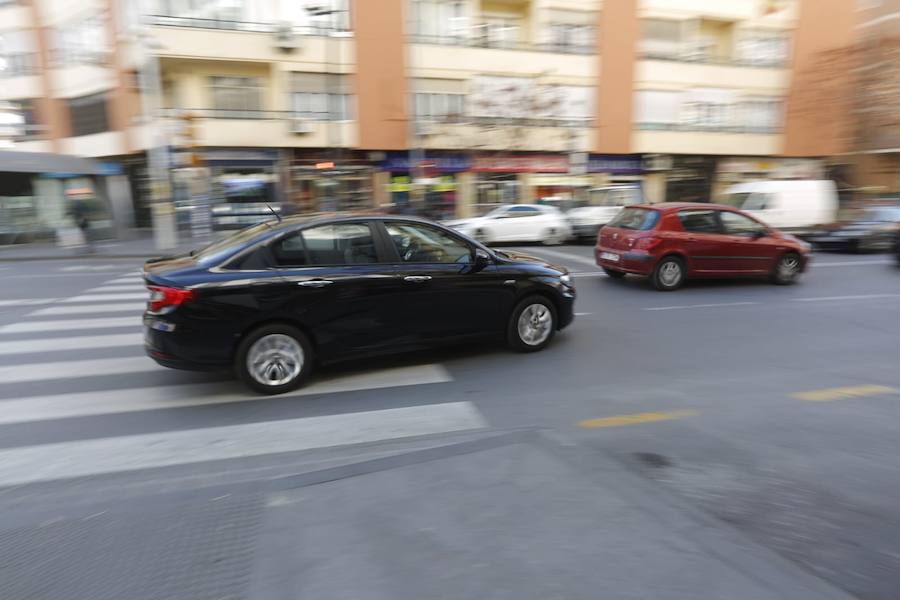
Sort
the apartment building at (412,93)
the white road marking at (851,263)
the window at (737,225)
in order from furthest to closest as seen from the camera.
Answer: the apartment building at (412,93) → the white road marking at (851,263) → the window at (737,225)

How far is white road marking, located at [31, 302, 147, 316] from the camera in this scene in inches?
328

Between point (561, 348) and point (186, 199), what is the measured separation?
20616mm

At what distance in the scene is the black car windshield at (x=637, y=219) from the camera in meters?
9.80

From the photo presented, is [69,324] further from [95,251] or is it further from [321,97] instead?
[321,97]

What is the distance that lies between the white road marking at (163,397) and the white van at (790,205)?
16.4m

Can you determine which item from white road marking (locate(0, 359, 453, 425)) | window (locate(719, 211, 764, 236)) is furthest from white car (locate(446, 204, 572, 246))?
white road marking (locate(0, 359, 453, 425))

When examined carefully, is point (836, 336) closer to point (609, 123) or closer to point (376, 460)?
point (376, 460)

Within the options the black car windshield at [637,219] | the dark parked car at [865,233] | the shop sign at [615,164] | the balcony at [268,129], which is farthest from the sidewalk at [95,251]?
the dark parked car at [865,233]

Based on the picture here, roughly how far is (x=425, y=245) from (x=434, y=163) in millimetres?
19755

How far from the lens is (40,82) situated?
998 inches

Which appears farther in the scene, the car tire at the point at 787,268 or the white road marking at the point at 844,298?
the car tire at the point at 787,268

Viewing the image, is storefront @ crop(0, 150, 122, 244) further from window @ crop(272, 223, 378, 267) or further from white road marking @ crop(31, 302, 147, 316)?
window @ crop(272, 223, 378, 267)

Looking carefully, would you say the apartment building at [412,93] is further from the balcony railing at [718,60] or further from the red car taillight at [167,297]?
the red car taillight at [167,297]

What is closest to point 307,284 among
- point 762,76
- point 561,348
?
point 561,348
